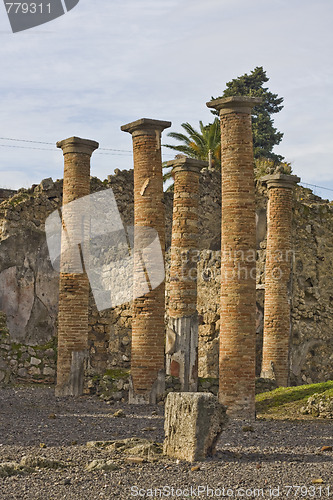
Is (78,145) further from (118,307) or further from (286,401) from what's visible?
(286,401)

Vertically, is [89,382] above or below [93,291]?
below

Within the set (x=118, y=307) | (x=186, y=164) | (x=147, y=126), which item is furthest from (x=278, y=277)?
(x=147, y=126)

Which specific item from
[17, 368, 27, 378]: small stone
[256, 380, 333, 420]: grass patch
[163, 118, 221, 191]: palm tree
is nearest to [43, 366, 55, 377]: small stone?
[17, 368, 27, 378]: small stone

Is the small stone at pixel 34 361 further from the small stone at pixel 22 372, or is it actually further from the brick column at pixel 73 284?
the brick column at pixel 73 284

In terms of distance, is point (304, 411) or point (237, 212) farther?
point (304, 411)

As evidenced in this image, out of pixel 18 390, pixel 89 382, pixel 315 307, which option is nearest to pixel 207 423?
pixel 89 382

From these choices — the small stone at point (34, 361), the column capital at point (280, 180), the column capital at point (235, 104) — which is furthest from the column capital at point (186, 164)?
the small stone at point (34, 361)

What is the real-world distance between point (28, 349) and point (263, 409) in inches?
256

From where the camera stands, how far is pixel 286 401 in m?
13.8

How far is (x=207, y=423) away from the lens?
8.02m

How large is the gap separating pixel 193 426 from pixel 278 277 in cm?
910

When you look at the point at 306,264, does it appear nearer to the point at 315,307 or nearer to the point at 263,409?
the point at 315,307

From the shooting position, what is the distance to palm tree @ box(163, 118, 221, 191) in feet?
102

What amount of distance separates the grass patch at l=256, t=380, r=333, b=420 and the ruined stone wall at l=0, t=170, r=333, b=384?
3057 millimetres
